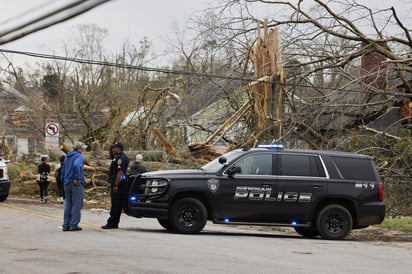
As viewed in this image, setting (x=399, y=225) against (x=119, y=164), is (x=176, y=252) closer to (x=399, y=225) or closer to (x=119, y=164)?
(x=119, y=164)

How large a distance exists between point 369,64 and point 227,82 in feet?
16.9

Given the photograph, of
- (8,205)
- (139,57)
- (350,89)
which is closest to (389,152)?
(350,89)

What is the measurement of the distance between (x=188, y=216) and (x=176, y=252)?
320 centimetres

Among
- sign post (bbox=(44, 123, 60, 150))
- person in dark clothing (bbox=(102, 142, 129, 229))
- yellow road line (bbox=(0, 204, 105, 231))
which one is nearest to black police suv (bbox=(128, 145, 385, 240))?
person in dark clothing (bbox=(102, 142, 129, 229))

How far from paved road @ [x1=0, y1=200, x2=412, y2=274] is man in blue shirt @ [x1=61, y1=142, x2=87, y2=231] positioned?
301 mm

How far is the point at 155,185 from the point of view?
13.9 metres

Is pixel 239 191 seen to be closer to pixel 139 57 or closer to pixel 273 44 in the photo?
pixel 273 44

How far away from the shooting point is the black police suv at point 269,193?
1379 cm

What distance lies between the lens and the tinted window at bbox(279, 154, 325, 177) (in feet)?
47.0

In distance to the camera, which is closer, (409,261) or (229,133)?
(409,261)

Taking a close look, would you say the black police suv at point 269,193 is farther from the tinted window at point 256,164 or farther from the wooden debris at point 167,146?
the wooden debris at point 167,146

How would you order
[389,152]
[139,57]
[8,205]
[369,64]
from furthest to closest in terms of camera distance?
[139,57], [369,64], [389,152], [8,205]

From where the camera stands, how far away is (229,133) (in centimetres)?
2628

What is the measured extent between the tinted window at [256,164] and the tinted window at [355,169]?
1.40 meters
